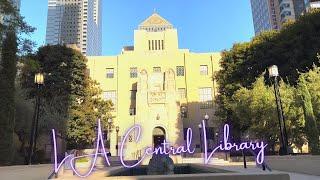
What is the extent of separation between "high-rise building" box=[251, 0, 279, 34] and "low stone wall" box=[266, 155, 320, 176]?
117 m

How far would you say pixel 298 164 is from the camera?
19.1 m

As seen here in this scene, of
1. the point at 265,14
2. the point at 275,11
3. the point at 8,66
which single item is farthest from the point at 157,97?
the point at 265,14

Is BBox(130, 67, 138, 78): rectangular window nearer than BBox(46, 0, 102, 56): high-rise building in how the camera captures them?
Yes

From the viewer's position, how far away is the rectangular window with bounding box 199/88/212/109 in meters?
60.2

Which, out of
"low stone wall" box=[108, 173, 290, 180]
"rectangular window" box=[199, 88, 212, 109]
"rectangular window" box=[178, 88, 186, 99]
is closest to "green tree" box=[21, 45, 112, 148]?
"rectangular window" box=[178, 88, 186, 99]

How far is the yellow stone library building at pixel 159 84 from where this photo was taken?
179ft

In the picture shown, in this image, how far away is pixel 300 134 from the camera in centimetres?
3039

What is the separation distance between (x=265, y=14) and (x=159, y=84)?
9955 cm

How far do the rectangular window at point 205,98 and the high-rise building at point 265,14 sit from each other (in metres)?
79.6

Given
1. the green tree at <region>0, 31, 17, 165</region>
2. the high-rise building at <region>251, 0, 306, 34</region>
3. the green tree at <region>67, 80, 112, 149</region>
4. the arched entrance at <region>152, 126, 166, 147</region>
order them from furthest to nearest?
the high-rise building at <region>251, 0, 306, 34</region> → the arched entrance at <region>152, 126, 166, 147</region> → the green tree at <region>67, 80, 112, 149</region> → the green tree at <region>0, 31, 17, 165</region>

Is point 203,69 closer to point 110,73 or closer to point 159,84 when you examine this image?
point 159,84

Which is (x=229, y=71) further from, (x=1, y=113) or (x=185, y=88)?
(x=1, y=113)

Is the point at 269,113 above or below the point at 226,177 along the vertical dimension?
above

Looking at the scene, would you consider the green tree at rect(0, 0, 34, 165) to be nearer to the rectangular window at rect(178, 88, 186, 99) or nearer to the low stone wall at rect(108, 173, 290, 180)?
the low stone wall at rect(108, 173, 290, 180)
